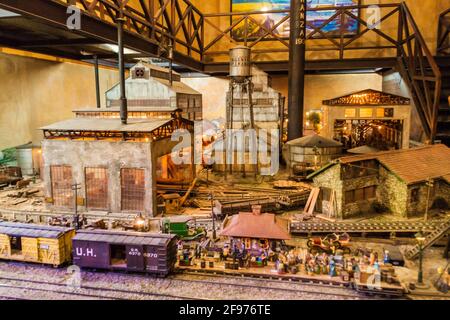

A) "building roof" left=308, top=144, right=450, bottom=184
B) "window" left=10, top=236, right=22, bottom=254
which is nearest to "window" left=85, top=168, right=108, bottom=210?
"window" left=10, top=236, right=22, bottom=254

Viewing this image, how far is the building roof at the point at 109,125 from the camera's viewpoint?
19938 mm

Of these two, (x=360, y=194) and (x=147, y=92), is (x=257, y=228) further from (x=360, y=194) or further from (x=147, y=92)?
(x=147, y=92)

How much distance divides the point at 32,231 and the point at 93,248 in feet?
10.7

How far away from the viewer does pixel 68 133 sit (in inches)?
838

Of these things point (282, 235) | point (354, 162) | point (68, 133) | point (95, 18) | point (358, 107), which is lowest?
point (282, 235)

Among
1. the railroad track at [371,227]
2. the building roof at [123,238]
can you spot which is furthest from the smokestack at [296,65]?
the building roof at [123,238]

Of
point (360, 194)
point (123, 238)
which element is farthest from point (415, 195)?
point (123, 238)

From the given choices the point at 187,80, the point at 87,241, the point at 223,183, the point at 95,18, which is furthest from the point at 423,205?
the point at 187,80

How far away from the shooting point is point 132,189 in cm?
2016

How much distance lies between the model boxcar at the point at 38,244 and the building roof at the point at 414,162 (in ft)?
42.0

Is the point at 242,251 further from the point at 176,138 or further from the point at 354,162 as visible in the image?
the point at 176,138

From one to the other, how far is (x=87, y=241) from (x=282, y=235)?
A: 7750mm

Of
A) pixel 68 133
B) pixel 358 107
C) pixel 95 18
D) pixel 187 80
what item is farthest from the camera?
pixel 187 80

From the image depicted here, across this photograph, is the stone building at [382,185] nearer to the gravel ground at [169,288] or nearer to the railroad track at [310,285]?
the railroad track at [310,285]
